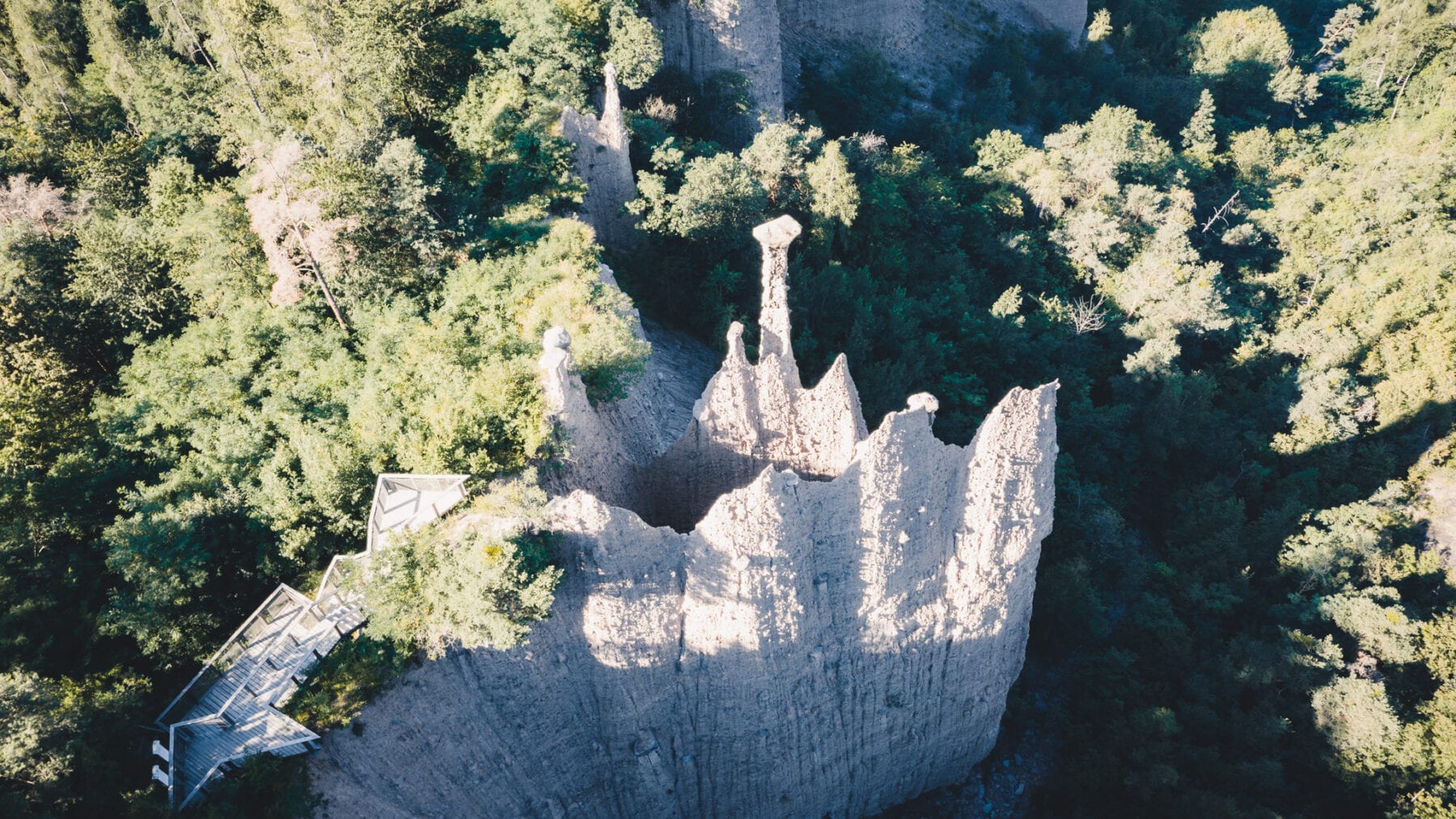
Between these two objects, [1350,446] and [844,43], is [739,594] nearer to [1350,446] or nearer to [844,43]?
[1350,446]

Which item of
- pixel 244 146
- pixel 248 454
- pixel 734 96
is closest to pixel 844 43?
pixel 734 96

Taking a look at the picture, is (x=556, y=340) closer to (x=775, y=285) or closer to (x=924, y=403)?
(x=775, y=285)

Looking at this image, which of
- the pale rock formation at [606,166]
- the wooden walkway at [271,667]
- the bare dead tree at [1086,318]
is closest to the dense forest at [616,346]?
the bare dead tree at [1086,318]

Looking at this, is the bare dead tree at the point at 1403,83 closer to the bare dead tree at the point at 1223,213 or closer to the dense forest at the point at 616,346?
the dense forest at the point at 616,346

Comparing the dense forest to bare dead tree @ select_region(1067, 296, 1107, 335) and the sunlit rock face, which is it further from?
the sunlit rock face

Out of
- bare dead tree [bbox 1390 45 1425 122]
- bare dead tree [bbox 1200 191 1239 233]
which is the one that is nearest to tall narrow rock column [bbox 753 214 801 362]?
bare dead tree [bbox 1200 191 1239 233]

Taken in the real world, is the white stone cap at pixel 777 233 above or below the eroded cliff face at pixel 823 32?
below

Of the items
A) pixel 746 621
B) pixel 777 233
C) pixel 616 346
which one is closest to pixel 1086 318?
pixel 777 233
